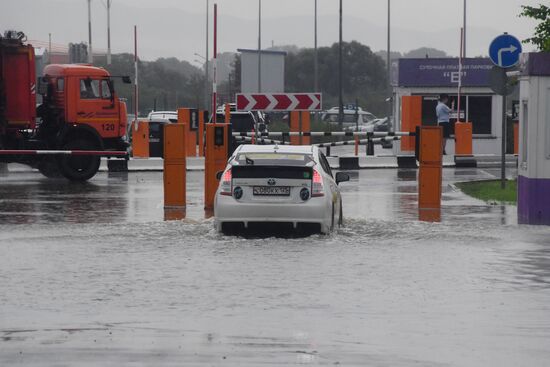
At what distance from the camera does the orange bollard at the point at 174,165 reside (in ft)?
76.2

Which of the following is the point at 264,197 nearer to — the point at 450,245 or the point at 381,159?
the point at 450,245

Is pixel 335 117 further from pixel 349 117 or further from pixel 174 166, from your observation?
pixel 174 166

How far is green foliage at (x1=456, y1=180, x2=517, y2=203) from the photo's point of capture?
25578 millimetres

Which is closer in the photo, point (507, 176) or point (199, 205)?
point (199, 205)

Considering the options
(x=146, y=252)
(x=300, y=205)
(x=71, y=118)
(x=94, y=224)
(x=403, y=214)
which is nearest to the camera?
(x=146, y=252)

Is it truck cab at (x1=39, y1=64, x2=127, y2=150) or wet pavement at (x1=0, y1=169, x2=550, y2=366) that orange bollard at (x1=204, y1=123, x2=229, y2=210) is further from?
truck cab at (x1=39, y1=64, x2=127, y2=150)

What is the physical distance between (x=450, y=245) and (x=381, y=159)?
22015 millimetres

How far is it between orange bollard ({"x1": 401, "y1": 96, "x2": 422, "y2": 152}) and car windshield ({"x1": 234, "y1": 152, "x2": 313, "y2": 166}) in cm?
2353

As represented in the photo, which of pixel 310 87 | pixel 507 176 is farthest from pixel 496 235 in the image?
pixel 310 87

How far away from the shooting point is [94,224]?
20438 mm

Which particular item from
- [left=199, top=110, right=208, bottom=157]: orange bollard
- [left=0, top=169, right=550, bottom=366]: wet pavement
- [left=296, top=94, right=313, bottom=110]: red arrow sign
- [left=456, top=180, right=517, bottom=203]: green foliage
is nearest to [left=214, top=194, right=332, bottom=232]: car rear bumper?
[left=0, top=169, right=550, bottom=366]: wet pavement

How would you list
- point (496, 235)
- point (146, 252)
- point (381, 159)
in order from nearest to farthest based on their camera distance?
point (146, 252)
point (496, 235)
point (381, 159)

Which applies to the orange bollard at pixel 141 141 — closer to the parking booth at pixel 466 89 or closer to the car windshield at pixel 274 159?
the parking booth at pixel 466 89

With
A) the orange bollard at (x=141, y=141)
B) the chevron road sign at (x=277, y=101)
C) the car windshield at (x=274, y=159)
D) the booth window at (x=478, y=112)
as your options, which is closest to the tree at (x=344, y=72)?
the booth window at (x=478, y=112)
